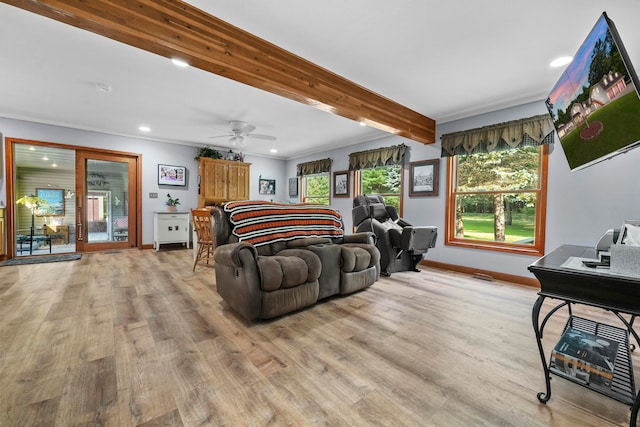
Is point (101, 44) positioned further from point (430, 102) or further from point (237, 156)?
point (237, 156)

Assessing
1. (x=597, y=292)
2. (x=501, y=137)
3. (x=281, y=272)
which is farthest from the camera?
(x=501, y=137)

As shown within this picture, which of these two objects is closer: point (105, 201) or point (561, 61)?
point (561, 61)

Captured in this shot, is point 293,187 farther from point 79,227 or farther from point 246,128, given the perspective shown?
point 79,227

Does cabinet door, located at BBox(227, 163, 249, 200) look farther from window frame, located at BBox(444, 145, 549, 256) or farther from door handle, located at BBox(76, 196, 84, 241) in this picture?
window frame, located at BBox(444, 145, 549, 256)

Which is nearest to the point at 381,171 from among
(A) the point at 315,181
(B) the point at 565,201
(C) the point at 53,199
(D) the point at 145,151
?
(A) the point at 315,181

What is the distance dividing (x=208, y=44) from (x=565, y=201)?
408 cm

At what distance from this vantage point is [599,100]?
1.35 meters

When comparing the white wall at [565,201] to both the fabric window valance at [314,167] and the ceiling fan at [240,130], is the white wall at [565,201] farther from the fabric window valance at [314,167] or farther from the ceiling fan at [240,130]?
the ceiling fan at [240,130]

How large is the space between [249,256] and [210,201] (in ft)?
14.6

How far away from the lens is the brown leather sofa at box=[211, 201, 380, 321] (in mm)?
2104

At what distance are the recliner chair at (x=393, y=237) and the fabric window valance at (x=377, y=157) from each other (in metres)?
1.17

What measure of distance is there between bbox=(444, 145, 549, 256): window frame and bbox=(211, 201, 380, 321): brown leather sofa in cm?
167

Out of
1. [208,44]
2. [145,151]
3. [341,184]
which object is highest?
[208,44]

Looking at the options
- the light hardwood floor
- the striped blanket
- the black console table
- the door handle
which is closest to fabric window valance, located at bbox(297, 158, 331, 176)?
the striped blanket
